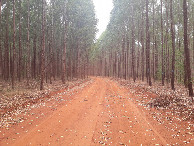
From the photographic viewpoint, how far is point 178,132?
655cm

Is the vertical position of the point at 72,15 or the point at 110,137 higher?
the point at 72,15

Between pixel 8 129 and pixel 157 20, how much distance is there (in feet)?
111

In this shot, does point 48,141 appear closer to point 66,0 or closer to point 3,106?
point 3,106

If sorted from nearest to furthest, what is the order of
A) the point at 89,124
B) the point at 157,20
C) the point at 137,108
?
the point at 89,124
the point at 137,108
the point at 157,20

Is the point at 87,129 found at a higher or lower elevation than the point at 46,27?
lower

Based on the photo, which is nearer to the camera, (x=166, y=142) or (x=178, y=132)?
(x=166, y=142)

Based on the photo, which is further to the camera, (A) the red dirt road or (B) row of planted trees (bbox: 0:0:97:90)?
(B) row of planted trees (bbox: 0:0:97:90)

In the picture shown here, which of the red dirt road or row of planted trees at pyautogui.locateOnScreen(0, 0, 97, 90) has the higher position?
row of planted trees at pyautogui.locateOnScreen(0, 0, 97, 90)

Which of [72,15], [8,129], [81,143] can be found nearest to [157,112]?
[81,143]

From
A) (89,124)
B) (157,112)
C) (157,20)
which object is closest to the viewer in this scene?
(89,124)

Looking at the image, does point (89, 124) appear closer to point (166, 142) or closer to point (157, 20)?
point (166, 142)

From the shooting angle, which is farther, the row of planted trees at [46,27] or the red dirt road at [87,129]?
the row of planted trees at [46,27]

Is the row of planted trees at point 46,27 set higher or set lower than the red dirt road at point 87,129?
higher

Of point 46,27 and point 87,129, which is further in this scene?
point 46,27
